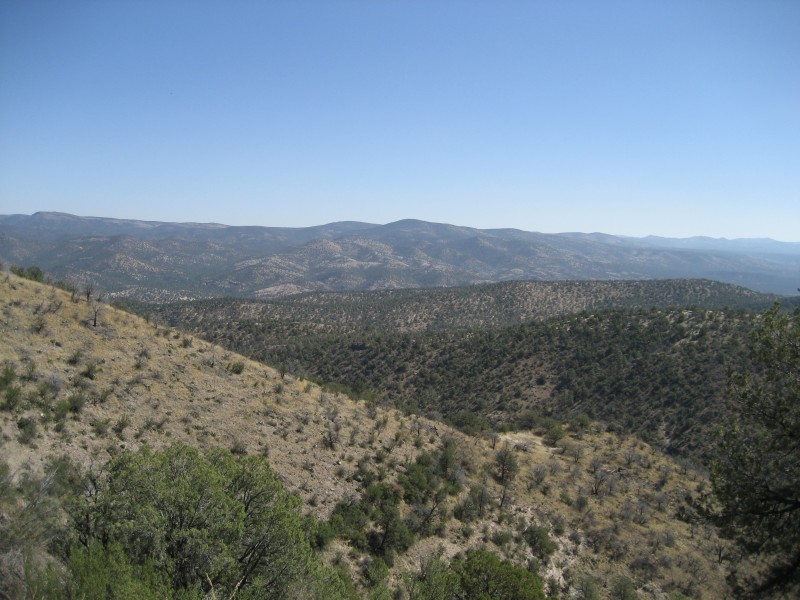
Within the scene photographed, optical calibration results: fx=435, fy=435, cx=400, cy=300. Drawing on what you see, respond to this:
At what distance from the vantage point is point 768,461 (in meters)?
8.17

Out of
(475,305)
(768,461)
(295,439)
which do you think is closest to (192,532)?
(768,461)

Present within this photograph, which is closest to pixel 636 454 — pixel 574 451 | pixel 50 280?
pixel 574 451

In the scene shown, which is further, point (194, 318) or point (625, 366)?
point (194, 318)

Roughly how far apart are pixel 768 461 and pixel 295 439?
1906 centimetres

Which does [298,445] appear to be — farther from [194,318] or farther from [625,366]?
[194,318]

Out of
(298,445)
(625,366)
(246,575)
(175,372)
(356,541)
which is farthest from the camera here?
(625,366)

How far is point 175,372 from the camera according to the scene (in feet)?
76.6

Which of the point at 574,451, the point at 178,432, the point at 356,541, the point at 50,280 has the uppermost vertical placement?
the point at 50,280

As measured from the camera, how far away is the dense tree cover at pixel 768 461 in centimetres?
782

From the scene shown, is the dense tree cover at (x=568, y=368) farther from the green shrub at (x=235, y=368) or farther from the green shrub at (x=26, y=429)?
the green shrub at (x=26, y=429)

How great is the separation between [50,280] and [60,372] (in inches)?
552

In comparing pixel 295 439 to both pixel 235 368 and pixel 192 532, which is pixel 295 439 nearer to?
pixel 235 368

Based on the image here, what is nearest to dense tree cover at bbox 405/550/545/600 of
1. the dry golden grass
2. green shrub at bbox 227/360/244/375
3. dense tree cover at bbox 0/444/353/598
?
dense tree cover at bbox 0/444/353/598

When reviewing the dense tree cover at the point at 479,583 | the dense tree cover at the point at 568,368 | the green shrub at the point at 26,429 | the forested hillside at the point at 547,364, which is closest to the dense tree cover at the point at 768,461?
the dense tree cover at the point at 479,583
